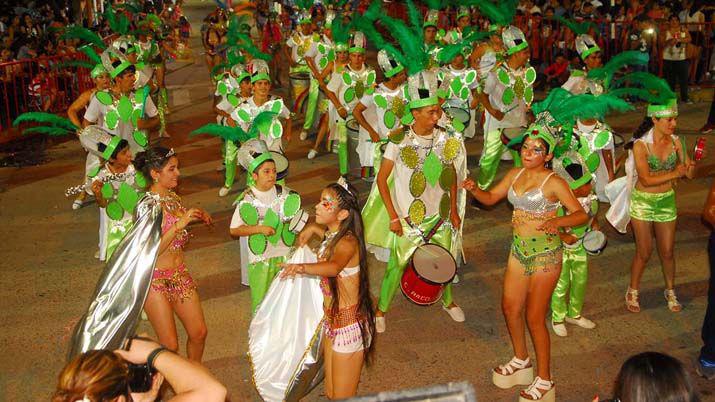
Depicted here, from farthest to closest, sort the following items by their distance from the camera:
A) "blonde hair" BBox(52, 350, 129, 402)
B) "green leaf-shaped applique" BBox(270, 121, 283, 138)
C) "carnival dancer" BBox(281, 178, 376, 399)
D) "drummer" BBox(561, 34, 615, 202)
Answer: "green leaf-shaped applique" BBox(270, 121, 283, 138)
"drummer" BBox(561, 34, 615, 202)
"carnival dancer" BBox(281, 178, 376, 399)
"blonde hair" BBox(52, 350, 129, 402)

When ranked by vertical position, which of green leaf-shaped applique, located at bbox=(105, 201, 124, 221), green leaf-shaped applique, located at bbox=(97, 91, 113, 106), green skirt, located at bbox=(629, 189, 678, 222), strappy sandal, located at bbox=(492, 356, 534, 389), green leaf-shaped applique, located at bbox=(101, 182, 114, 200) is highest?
green leaf-shaped applique, located at bbox=(101, 182, 114, 200)

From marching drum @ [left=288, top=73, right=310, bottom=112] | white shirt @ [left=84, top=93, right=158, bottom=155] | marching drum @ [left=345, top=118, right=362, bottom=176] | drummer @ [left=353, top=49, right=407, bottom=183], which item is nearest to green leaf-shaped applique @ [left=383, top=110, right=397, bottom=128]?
drummer @ [left=353, top=49, right=407, bottom=183]

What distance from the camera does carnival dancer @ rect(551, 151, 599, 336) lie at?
19.9 ft

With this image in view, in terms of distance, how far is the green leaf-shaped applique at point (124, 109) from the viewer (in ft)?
28.0

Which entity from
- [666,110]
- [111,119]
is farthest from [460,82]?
[111,119]

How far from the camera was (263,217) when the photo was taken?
585cm

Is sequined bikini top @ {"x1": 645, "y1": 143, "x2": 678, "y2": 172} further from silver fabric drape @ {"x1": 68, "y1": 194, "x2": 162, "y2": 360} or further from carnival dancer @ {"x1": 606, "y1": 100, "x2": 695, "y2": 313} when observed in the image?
silver fabric drape @ {"x1": 68, "y1": 194, "x2": 162, "y2": 360}

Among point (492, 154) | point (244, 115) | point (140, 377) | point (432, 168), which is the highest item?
point (140, 377)

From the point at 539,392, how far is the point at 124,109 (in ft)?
17.5

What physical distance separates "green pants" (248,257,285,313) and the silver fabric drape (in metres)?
0.99

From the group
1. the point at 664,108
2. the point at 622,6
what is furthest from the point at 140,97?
the point at 622,6

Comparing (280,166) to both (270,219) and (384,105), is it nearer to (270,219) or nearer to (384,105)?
(270,219)

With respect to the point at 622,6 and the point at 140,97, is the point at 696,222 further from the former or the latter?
the point at 622,6

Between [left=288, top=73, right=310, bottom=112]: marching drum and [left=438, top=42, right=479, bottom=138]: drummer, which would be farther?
[left=288, top=73, right=310, bottom=112]: marching drum
